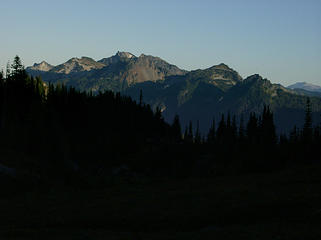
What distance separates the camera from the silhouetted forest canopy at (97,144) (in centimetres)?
7425

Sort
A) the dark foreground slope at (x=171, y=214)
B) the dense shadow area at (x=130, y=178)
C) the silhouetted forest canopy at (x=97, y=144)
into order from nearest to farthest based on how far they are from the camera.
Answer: the dark foreground slope at (x=171, y=214), the dense shadow area at (x=130, y=178), the silhouetted forest canopy at (x=97, y=144)

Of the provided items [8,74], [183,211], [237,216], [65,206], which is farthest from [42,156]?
[237,216]

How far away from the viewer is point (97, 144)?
3836 inches

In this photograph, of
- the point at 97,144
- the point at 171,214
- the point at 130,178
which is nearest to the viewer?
the point at 171,214

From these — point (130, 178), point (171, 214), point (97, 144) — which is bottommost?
point (130, 178)

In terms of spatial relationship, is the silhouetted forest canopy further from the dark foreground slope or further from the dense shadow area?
the dark foreground slope

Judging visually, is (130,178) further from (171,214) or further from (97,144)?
(171,214)

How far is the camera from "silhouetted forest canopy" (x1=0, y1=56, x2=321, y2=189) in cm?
7425

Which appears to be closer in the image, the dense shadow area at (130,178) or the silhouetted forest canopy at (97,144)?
the dense shadow area at (130,178)

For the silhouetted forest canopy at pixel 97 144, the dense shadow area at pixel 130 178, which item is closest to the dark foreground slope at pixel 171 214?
the dense shadow area at pixel 130 178

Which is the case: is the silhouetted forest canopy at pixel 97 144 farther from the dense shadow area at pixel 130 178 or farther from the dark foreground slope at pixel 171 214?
the dark foreground slope at pixel 171 214

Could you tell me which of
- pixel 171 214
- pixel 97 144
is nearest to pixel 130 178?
pixel 97 144

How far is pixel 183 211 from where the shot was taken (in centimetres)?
3525

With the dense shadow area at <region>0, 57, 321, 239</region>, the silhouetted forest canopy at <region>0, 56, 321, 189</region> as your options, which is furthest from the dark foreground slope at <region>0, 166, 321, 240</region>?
the silhouetted forest canopy at <region>0, 56, 321, 189</region>
